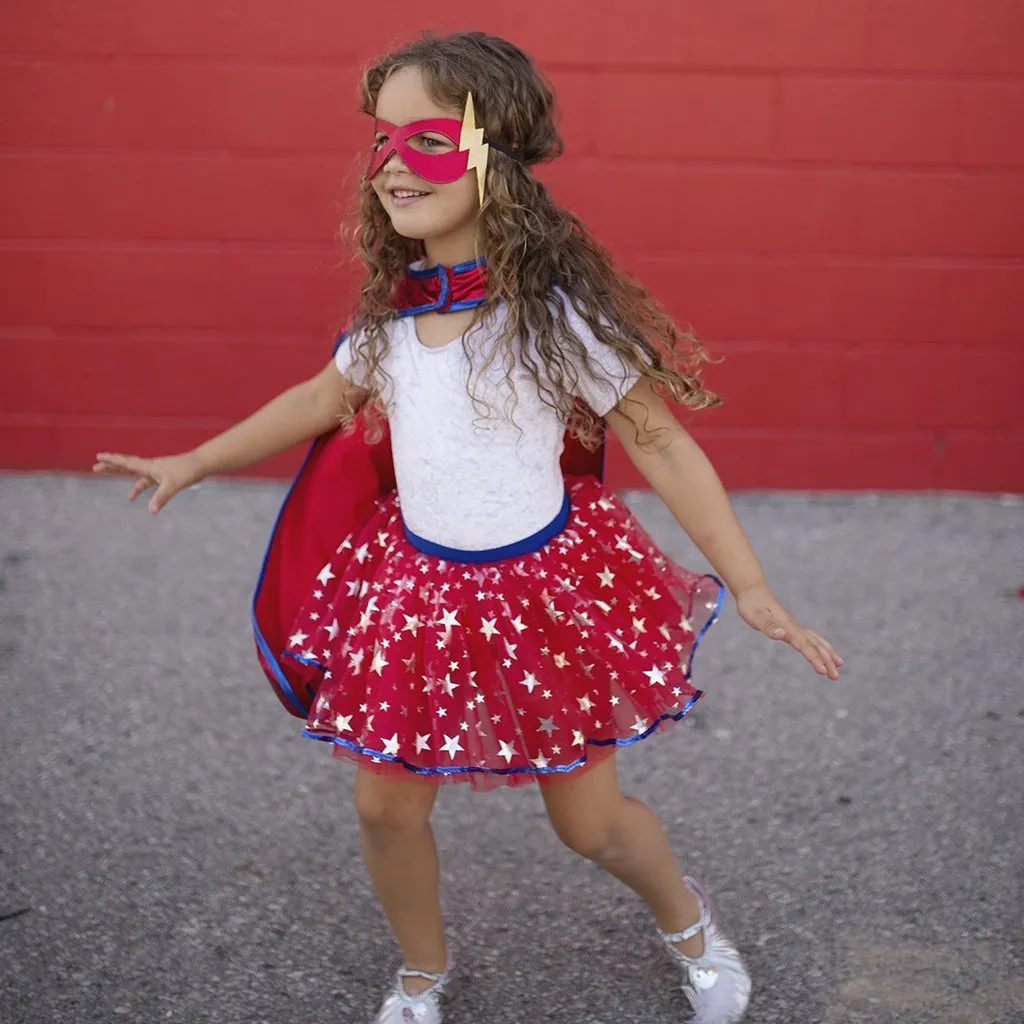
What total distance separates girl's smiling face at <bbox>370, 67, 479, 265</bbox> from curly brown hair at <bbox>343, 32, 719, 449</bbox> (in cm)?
2

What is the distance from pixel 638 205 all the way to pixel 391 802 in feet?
9.52

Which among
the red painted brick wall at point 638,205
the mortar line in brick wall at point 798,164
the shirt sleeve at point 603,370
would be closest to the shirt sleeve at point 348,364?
the shirt sleeve at point 603,370

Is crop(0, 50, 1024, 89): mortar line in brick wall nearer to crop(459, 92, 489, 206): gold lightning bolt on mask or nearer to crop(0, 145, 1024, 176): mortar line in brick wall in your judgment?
crop(0, 145, 1024, 176): mortar line in brick wall

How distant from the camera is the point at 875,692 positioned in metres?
3.68

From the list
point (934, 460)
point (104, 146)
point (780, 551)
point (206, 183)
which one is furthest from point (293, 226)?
point (934, 460)

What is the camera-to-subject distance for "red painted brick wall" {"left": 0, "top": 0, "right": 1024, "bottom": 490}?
459 cm

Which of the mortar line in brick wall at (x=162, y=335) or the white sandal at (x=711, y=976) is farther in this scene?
the mortar line in brick wall at (x=162, y=335)

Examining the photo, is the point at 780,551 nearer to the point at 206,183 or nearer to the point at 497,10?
the point at 497,10

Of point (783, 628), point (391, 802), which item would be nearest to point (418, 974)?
point (391, 802)

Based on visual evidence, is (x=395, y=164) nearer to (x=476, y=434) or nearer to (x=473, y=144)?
(x=473, y=144)

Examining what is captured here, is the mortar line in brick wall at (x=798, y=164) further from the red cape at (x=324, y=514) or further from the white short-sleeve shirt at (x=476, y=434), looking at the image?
the white short-sleeve shirt at (x=476, y=434)

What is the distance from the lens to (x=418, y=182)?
7.43ft

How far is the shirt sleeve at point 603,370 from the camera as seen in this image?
7.43 feet

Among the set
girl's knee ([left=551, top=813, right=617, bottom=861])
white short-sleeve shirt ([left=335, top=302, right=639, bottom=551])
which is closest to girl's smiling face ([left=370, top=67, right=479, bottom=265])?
white short-sleeve shirt ([left=335, top=302, right=639, bottom=551])
